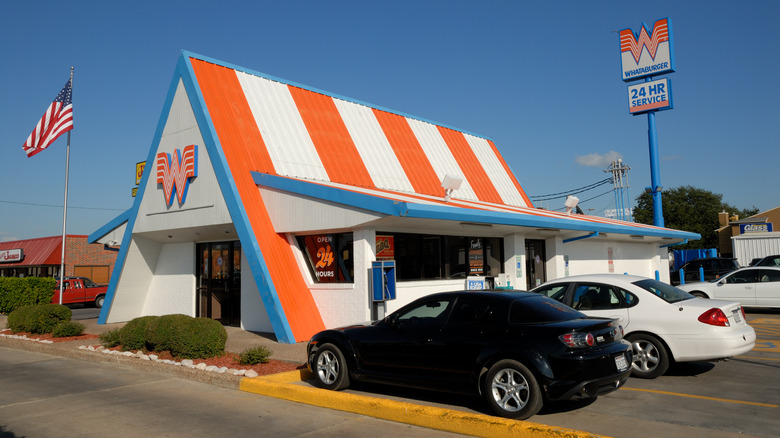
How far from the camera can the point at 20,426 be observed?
A: 6902 millimetres

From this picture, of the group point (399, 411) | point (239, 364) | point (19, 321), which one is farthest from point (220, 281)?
point (399, 411)

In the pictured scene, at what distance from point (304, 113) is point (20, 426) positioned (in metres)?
12.6

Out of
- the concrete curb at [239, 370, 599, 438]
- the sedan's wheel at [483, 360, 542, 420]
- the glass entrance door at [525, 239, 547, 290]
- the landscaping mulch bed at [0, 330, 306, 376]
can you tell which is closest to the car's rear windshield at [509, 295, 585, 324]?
the sedan's wheel at [483, 360, 542, 420]

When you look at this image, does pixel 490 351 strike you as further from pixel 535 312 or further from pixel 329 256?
pixel 329 256

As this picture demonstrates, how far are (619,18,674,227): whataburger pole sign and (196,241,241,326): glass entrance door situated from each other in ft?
85.2

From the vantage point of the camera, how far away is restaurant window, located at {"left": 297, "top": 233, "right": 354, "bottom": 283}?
13469 mm

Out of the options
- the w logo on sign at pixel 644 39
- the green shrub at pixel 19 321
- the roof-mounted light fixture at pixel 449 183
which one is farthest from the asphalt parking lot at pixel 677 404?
the w logo on sign at pixel 644 39

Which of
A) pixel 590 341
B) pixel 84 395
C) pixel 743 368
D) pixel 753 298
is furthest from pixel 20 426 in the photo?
pixel 753 298

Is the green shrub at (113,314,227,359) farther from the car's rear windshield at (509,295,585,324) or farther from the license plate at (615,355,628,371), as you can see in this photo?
the license plate at (615,355,628,371)

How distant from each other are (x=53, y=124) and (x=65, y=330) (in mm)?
8206

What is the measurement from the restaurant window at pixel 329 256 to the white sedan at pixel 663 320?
18.2ft

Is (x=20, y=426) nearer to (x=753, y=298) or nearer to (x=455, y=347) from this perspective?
(x=455, y=347)

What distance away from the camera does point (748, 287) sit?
18781 millimetres

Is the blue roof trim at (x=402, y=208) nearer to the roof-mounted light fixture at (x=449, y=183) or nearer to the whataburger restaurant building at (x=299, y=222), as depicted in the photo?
Result: the whataburger restaurant building at (x=299, y=222)
